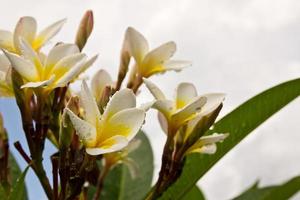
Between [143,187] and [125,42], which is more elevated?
[125,42]

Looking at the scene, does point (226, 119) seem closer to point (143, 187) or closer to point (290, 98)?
point (290, 98)

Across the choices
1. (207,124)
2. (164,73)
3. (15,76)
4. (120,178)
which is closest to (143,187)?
(120,178)

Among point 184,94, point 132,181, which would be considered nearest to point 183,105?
point 184,94

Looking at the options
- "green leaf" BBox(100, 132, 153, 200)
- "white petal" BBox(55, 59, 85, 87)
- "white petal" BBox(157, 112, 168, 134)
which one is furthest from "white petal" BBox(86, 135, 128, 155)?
"green leaf" BBox(100, 132, 153, 200)

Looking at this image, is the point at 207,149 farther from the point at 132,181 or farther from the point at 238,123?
the point at 132,181

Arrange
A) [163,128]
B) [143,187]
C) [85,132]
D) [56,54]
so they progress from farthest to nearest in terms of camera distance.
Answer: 1. [143,187]
2. [163,128]
3. [56,54]
4. [85,132]

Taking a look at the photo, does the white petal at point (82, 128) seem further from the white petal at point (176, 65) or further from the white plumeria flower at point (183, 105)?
the white petal at point (176, 65)

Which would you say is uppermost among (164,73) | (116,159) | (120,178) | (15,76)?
(15,76)
